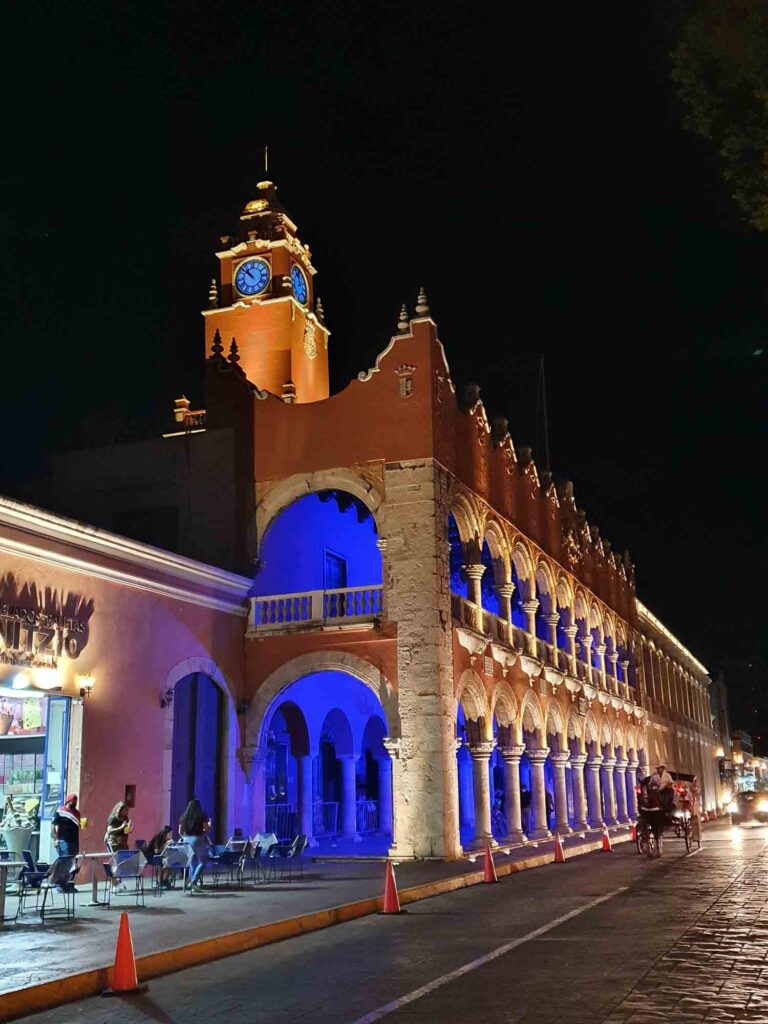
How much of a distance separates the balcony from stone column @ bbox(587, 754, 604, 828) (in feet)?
48.4

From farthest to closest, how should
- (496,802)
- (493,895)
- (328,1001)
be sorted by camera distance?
(496,802)
(493,895)
(328,1001)

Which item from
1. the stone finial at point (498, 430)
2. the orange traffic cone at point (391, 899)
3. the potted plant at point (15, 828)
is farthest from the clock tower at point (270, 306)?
the orange traffic cone at point (391, 899)

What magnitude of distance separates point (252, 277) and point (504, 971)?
1279 inches

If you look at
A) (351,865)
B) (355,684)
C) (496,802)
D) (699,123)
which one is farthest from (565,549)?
(699,123)

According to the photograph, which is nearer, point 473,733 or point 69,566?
point 69,566

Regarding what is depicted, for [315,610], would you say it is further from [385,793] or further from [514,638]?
[385,793]

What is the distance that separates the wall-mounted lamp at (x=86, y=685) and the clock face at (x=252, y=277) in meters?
23.2

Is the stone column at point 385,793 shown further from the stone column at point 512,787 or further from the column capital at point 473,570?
the column capital at point 473,570

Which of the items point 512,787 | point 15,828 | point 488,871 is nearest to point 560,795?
point 512,787

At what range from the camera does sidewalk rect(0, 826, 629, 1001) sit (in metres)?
9.21

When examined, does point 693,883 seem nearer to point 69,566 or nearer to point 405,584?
point 405,584

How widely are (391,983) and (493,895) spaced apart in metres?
7.22

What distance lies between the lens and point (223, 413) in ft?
77.3

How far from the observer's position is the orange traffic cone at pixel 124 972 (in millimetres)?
8422
